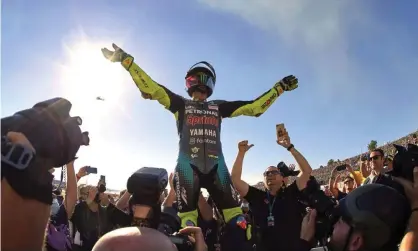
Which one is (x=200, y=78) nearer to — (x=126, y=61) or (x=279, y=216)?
(x=126, y=61)

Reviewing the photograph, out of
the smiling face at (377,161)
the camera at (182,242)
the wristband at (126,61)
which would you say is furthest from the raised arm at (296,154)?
the camera at (182,242)

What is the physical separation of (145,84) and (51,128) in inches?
142

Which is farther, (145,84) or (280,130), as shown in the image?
(145,84)

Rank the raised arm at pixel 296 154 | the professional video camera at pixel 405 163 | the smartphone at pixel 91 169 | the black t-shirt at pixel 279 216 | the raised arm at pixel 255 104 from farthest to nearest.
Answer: the smartphone at pixel 91 169 < the raised arm at pixel 255 104 < the raised arm at pixel 296 154 < the black t-shirt at pixel 279 216 < the professional video camera at pixel 405 163

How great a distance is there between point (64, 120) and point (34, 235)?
44 centimetres

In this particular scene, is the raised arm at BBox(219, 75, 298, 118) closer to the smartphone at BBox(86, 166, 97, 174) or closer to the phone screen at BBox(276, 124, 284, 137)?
the phone screen at BBox(276, 124, 284, 137)

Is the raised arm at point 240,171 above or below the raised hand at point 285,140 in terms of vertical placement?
below

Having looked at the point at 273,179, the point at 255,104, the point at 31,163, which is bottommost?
the point at 31,163

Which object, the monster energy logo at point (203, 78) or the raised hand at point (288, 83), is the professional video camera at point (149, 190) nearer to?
the monster energy logo at point (203, 78)

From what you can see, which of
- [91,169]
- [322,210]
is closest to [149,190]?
[322,210]

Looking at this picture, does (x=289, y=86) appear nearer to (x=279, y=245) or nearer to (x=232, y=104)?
(x=232, y=104)

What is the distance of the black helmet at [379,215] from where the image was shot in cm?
192

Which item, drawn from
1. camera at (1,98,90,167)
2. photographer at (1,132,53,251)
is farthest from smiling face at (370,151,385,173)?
photographer at (1,132,53,251)

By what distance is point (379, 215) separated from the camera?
1.92m
